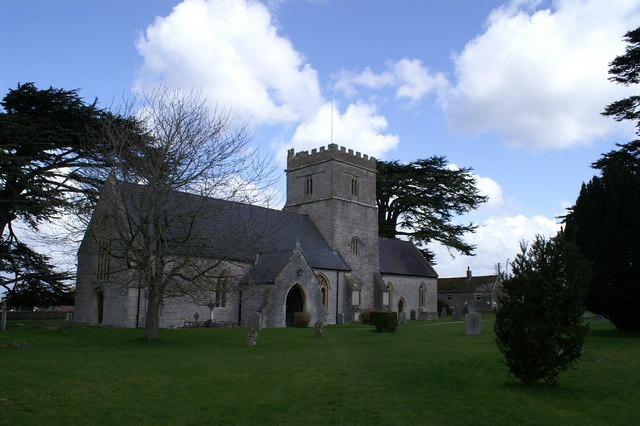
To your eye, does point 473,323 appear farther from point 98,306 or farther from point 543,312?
point 98,306

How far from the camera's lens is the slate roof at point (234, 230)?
18.9m

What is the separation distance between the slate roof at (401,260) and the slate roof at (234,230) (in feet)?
21.2

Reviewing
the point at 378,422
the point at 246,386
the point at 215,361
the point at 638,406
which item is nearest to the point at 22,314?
the point at 215,361

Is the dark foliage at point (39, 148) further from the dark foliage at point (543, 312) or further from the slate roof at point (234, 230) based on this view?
the dark foliage at point (543, 312)

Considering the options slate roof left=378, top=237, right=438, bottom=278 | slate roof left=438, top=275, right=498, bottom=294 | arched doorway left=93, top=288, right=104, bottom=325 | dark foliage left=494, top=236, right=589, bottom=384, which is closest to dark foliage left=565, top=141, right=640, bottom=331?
dark foliage left=494, top=236, right=589, bottom=384

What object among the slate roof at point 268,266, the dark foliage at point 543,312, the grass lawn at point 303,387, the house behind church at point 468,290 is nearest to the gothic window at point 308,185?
the slate roof at point 268,266

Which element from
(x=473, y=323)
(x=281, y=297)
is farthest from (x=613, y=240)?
(x=281, y=297)

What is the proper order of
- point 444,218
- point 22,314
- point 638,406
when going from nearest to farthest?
point 638,406
point 22,314
point 444,218

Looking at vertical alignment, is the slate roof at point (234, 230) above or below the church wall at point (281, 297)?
above

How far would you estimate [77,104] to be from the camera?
2428 cm

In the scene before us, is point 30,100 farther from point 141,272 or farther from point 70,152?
point 141,272

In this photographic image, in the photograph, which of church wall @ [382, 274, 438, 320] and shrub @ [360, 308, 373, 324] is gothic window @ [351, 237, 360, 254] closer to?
church wall @ [382, 274, 438, 320]

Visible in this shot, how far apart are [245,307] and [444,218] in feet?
89.5

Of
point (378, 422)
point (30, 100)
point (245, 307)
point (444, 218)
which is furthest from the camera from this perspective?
point (444, 218)
